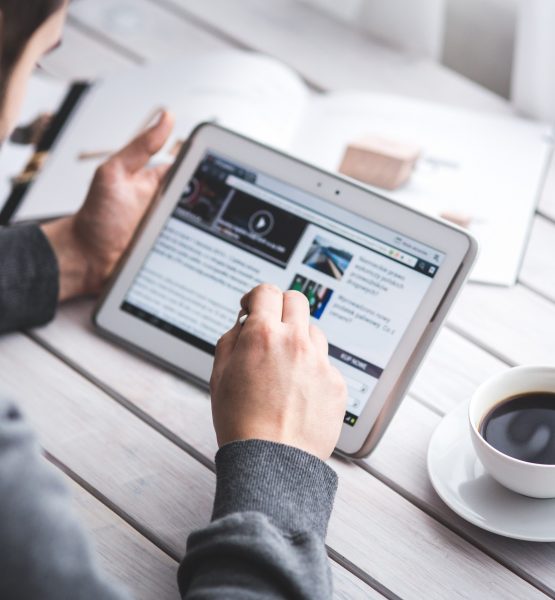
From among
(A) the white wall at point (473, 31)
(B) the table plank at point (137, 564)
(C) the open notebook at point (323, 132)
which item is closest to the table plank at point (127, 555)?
(B) the table plank at point (137, 564)

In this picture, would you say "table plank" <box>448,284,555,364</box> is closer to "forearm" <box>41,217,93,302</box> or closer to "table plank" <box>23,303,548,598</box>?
"table plank" <box>23,303,548,598</box>

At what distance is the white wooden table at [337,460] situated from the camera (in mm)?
695

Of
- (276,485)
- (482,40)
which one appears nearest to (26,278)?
(276,485)

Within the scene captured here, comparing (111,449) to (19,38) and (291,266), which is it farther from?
(19,38)

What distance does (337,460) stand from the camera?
79 cm

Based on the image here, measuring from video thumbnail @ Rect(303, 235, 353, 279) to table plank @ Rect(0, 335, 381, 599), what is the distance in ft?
0.60

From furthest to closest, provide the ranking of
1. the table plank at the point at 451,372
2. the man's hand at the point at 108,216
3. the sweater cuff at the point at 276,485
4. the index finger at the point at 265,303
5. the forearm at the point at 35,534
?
the man's hand at the point at 108,216 < the table plank at the point at 451,372 < the index finger at the point at 265,303 < the sweater cuff at the point at 276,485 < the forearm at the point at 35,534

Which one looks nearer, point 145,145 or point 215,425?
point 215,425

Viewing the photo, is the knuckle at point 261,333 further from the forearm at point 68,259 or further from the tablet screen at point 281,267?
the forearm at point 68,259

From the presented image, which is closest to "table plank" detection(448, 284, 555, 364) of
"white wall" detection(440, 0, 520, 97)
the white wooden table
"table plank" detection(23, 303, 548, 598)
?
the white wooden table

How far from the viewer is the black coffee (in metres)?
0.71

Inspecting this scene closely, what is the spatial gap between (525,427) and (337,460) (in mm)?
164

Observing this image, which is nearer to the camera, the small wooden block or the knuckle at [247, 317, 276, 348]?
the knuckle at [247, 317, 276, 348]

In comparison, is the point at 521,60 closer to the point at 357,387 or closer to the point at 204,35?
the point at 204,35
